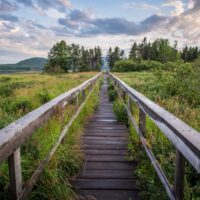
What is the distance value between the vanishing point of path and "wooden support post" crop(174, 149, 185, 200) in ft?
3.54

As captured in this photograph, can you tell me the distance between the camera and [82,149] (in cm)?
466

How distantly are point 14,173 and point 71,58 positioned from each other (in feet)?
286

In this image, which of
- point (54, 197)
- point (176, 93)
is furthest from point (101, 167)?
point (176, 93)

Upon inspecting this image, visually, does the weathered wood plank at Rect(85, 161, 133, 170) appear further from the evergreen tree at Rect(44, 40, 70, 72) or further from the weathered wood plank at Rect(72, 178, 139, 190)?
the evergreen tree at Rect(44, 40, 70, 72)

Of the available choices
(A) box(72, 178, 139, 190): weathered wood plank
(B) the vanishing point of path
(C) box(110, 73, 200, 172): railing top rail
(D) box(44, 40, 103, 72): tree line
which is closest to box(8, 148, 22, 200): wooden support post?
(C) box(110, 73, 200, 172): railing top rail

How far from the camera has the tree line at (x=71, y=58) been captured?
3094 inches

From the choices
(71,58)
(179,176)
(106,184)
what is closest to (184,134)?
(179,176)

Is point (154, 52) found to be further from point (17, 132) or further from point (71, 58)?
point (17, 132)

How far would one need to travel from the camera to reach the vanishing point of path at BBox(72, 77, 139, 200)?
10.1 ft

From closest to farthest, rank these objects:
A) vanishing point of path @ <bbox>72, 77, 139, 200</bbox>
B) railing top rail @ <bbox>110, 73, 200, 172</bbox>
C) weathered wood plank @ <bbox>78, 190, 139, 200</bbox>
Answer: railing top rail @ <bbox>110, 73, 200, 172</bbox> < weathered wood plank @ <bbox>78, 190, 139, 200</bbox> < vanishing point of path @ <bbox>72, 77, 139, 200</bbox>

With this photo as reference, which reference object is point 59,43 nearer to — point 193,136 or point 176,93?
point 176,93

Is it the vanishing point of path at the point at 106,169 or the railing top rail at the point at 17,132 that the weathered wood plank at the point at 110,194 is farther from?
the railing top rail at the point at 17,132

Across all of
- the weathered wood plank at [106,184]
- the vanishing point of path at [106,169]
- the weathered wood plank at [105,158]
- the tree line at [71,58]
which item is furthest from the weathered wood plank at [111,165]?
the tree line at [71,58]

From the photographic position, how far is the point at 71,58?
87500mm
